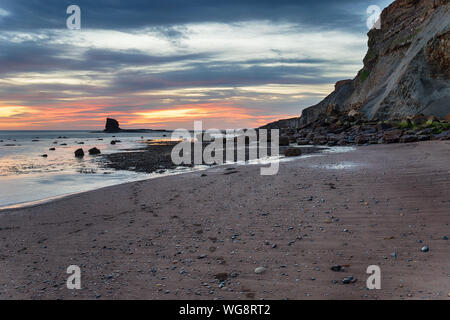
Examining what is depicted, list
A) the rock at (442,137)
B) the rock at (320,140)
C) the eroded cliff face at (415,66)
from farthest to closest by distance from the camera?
the eroded cliff face at (415,66) < the rock at (320,140) < the rock at (442,137)

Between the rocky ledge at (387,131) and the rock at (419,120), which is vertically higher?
the rock at (419,120)

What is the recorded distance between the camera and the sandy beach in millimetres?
4469

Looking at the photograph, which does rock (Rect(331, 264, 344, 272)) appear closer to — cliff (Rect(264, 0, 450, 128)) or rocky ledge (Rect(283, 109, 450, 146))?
rocky ledge (Rect(283, 109, 450, 146))

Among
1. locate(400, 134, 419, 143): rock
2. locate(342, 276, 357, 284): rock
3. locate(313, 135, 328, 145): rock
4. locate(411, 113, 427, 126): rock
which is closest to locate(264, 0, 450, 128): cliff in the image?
locate(411, 113, 427, 126): rock

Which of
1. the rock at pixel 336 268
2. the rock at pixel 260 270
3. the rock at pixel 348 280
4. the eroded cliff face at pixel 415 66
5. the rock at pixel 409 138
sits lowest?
the rock at pixel 260 270

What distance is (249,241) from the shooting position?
6035mm

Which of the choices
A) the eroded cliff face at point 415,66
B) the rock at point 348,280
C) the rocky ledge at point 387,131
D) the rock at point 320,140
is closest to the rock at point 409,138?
the rocky ledge at point 387,131

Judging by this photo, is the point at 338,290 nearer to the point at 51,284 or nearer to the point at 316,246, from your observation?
the point at 316,246

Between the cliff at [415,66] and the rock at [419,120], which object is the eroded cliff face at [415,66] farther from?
the rock at [419,120]

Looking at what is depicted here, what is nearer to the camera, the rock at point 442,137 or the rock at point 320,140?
the rock at point 442,137

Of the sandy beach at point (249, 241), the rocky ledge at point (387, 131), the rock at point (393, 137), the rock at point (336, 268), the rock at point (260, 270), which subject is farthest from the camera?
the rock at point (393, 137)

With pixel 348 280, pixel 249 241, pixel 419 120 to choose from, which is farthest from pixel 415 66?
pixel 348 280

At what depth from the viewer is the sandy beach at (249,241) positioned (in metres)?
4.47
